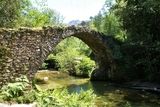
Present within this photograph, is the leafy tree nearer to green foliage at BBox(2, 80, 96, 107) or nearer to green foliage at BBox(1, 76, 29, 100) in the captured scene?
green foliage at BBox(1, 76, 29, 100)

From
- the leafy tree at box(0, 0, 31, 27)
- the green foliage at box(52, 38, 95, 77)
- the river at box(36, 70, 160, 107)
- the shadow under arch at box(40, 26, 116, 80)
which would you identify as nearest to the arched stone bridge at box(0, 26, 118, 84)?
the shadow under arch at box(40, 26, 116, 80)

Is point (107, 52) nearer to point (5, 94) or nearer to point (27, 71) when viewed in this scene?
point (27, 71)

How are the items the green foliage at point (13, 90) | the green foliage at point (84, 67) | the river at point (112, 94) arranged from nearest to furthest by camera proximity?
the green foliage at point (13, 90), the river at point (112, 94), the green foliage at point (84, 67)

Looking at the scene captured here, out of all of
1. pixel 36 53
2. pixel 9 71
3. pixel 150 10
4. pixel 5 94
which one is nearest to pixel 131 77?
pixel 150 10

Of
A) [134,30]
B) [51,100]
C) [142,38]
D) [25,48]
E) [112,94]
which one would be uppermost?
[134,30]

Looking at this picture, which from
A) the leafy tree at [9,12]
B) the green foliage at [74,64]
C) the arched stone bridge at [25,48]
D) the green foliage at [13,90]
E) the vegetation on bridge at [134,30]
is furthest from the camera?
the green foliage at [74,64]

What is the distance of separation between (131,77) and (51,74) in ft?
25.7

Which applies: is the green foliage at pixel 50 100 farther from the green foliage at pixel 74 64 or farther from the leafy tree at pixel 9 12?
the green foliage at pixel 74 64

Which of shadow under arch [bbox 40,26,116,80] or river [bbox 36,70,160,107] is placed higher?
shadow under arch [bbox 40,26,116,80]

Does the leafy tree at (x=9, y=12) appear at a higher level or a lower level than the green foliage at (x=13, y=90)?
higher

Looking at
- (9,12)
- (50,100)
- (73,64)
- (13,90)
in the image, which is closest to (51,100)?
(50,100)

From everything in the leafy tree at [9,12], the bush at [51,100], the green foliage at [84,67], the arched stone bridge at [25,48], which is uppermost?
the leafy tree at [9,12]

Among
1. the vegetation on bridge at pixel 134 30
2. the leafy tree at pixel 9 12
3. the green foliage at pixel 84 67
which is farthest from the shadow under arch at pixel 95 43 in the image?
the leafy tree at pixel 9 12

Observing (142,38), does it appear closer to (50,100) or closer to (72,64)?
(72,64)
